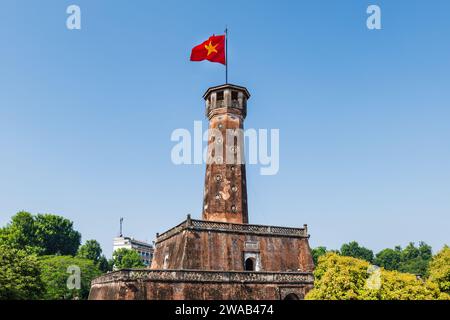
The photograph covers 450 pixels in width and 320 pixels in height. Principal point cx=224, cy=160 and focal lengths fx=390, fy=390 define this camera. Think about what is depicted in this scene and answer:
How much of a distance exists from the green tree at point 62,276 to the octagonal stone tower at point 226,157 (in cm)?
2041

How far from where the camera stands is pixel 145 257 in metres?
99.6

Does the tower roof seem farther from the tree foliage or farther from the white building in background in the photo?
the white building in background

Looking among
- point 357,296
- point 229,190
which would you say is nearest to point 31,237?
point 229,190

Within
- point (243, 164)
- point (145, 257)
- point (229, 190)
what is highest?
point (243, 164)

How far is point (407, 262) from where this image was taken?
76.8 m

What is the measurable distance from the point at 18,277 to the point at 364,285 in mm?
21862

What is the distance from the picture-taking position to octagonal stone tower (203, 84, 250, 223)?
1144 inches

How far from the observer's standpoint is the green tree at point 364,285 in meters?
16.5

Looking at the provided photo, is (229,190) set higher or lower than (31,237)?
higher
